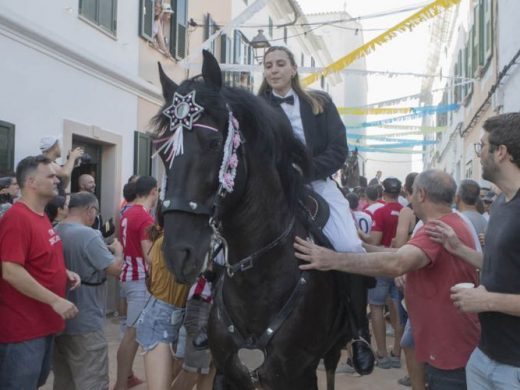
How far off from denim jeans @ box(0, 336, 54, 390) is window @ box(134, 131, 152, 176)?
695 centimetres

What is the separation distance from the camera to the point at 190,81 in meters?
2.73

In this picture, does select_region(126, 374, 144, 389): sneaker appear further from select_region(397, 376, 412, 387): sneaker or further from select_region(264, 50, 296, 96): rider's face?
select_region(264, 50, 296, 96): rider's face

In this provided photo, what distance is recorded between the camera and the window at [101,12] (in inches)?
341

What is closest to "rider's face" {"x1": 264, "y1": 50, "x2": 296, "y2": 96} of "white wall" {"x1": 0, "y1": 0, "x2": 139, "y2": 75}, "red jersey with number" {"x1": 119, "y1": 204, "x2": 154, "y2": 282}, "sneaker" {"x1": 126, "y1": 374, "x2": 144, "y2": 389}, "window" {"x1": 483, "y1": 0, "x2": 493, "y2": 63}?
"red jersey with number" {"x1": 119, "y1": 204, "x2": 154, "y2": 282}

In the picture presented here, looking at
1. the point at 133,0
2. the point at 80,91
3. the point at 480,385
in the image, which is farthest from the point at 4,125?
the point at 480,385

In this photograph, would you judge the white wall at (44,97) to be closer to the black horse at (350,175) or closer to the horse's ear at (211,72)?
the horse's ear at (211,72)

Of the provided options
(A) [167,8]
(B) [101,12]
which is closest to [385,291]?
(B) [101,12]

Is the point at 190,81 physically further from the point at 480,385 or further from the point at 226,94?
the point at 480,385

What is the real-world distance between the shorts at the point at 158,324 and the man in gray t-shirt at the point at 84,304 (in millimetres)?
366

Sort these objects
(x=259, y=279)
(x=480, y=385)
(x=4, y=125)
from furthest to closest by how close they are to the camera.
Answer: (x=4, y=125)
(x=259, y=279)
(x=480, y=385)

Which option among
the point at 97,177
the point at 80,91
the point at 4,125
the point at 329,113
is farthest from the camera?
the point at 97,177

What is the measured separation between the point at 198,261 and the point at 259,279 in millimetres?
722

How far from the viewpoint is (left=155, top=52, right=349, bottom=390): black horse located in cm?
248

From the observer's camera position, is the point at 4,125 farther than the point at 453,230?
Yes
